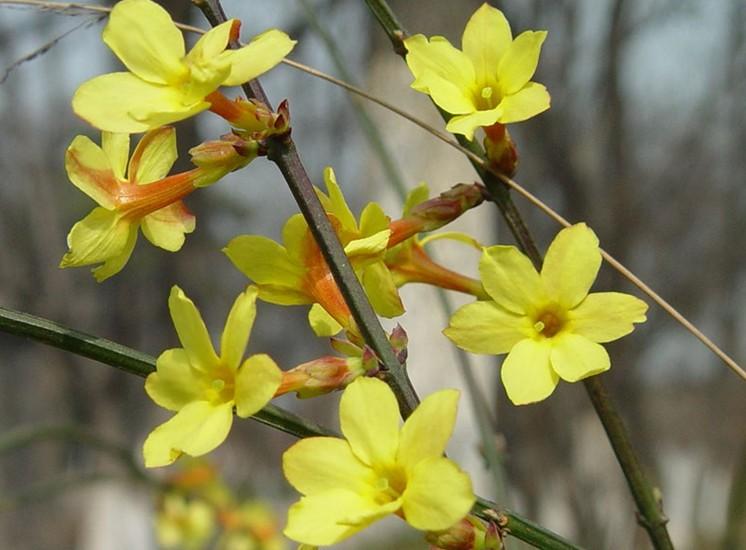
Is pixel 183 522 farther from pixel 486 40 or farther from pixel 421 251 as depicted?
pixel 486 40

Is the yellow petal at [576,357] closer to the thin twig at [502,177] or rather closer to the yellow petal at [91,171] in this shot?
the thin twig at [502,177]

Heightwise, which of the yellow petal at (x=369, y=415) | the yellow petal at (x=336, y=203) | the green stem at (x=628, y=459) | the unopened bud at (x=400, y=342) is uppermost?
the yellow petal at (x=336, y=203)

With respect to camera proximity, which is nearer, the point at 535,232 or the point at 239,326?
the point at 239,326

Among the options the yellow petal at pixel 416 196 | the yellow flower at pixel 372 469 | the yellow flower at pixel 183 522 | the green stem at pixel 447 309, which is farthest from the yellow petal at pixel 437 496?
the yellow flower at pixel 183 522

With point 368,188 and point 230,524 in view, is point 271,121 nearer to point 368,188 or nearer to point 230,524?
point 230,524

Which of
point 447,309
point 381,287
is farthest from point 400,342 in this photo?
point 447,309

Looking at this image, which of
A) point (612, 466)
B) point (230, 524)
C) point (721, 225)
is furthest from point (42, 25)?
point (721, 225)
